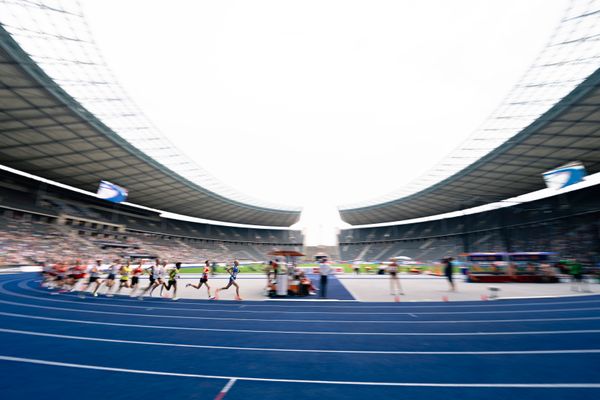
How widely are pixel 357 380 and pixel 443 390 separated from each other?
123cm

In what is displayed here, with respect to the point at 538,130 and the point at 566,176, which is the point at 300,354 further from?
the point at 538,130

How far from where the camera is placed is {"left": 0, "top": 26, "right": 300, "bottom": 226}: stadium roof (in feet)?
62.6

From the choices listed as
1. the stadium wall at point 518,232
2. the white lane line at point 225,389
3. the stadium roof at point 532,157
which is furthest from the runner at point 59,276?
the stadium roof at point 532,157

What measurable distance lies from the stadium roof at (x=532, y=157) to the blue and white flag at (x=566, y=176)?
4145mm

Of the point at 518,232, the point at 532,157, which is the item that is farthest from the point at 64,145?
the point at 518,232

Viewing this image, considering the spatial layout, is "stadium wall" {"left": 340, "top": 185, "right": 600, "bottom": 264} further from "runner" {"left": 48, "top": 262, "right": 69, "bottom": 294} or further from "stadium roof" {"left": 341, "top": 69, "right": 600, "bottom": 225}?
"runner" {"left": 48, "top": 262, "right": 69, "bottom": 294}

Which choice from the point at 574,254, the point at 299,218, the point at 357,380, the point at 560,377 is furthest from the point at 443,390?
the point at 299,218

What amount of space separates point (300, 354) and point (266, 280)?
1784cm

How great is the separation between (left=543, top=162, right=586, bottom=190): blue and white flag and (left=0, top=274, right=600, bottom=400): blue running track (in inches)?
661

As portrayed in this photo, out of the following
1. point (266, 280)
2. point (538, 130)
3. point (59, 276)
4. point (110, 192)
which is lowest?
point (266, 280)

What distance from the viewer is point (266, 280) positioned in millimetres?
22734

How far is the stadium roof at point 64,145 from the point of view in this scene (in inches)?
751

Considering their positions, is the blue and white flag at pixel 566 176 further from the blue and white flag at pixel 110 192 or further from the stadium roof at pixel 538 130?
the blue and white flag at pixel 110 192

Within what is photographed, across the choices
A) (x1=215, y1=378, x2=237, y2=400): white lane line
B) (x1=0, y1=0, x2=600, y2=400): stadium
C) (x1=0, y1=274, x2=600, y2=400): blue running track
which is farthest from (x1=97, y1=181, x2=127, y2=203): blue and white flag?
(x1=215, y1=378, x2=237, y2=400): white lane line
